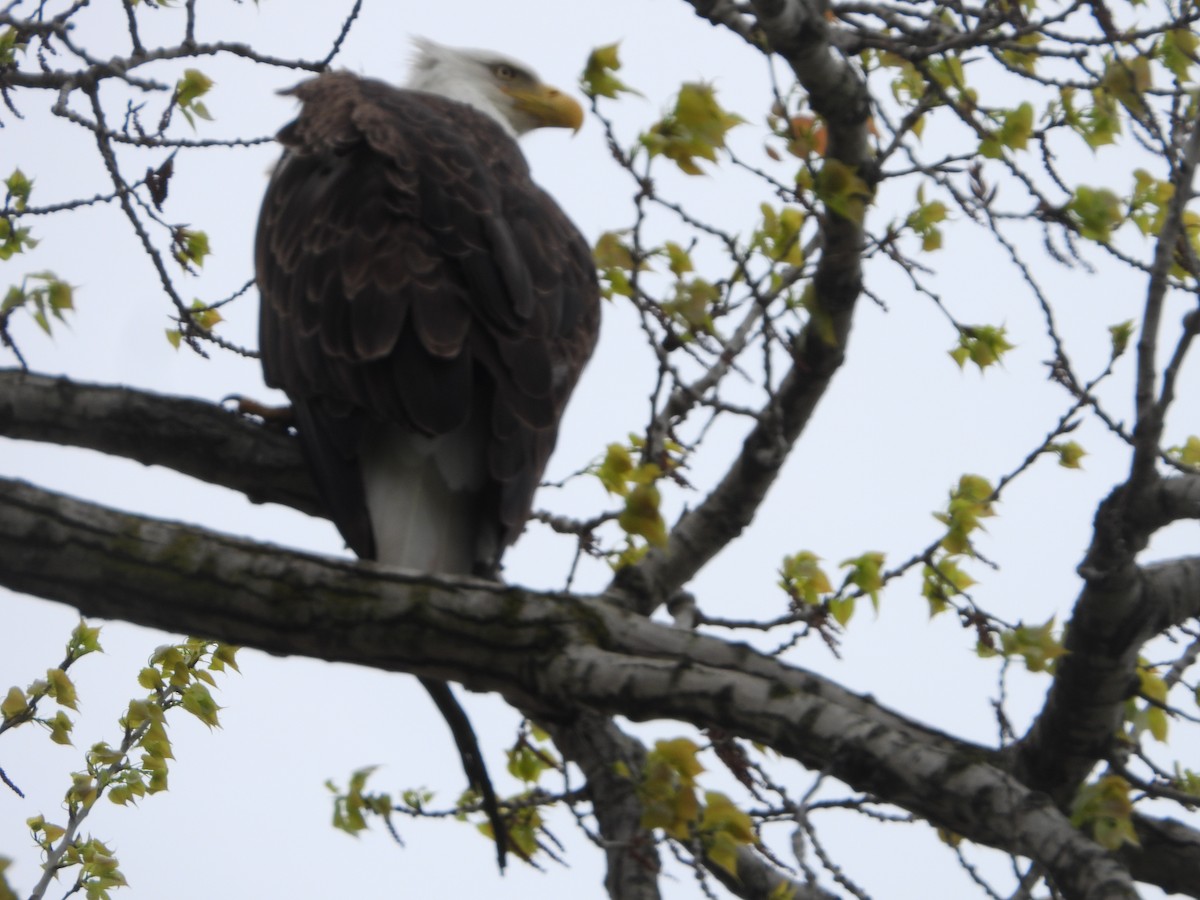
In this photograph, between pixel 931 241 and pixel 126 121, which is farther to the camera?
pixel 126 121

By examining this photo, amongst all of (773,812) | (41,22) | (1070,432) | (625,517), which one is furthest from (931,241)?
(41,22)

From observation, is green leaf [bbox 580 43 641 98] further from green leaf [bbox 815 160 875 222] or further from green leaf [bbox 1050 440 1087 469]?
green leaf [bbox 1050 440 1087 469]

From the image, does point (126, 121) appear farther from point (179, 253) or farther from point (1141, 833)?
point (1141, 833)

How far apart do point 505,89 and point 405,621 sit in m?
4.01

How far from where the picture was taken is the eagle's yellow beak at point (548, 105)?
6.21m

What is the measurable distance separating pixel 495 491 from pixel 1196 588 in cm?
156

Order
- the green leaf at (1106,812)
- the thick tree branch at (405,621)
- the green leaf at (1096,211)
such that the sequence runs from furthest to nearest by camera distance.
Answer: the green leaf at (1096,211) → the thick tree branch at (405,621) → the green leaf at (1106,812)

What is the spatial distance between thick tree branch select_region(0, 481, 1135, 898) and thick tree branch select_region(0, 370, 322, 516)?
802 mm

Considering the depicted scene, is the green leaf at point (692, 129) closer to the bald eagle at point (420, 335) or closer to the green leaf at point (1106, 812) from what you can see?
the bald eagle at point (420, 335)

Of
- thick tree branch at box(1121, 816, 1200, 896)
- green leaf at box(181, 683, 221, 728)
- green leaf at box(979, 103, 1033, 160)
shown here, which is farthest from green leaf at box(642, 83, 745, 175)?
green leaf at box(181, 683, 221, 728)

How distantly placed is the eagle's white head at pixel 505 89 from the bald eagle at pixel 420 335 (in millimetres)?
2050

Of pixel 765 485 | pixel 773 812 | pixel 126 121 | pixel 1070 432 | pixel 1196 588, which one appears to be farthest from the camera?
pixel 126 121

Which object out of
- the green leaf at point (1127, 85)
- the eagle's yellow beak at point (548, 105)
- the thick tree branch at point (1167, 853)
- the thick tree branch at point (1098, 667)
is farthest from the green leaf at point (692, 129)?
the eagle's yellow beak at point (548, 105)

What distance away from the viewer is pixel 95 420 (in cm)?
354
